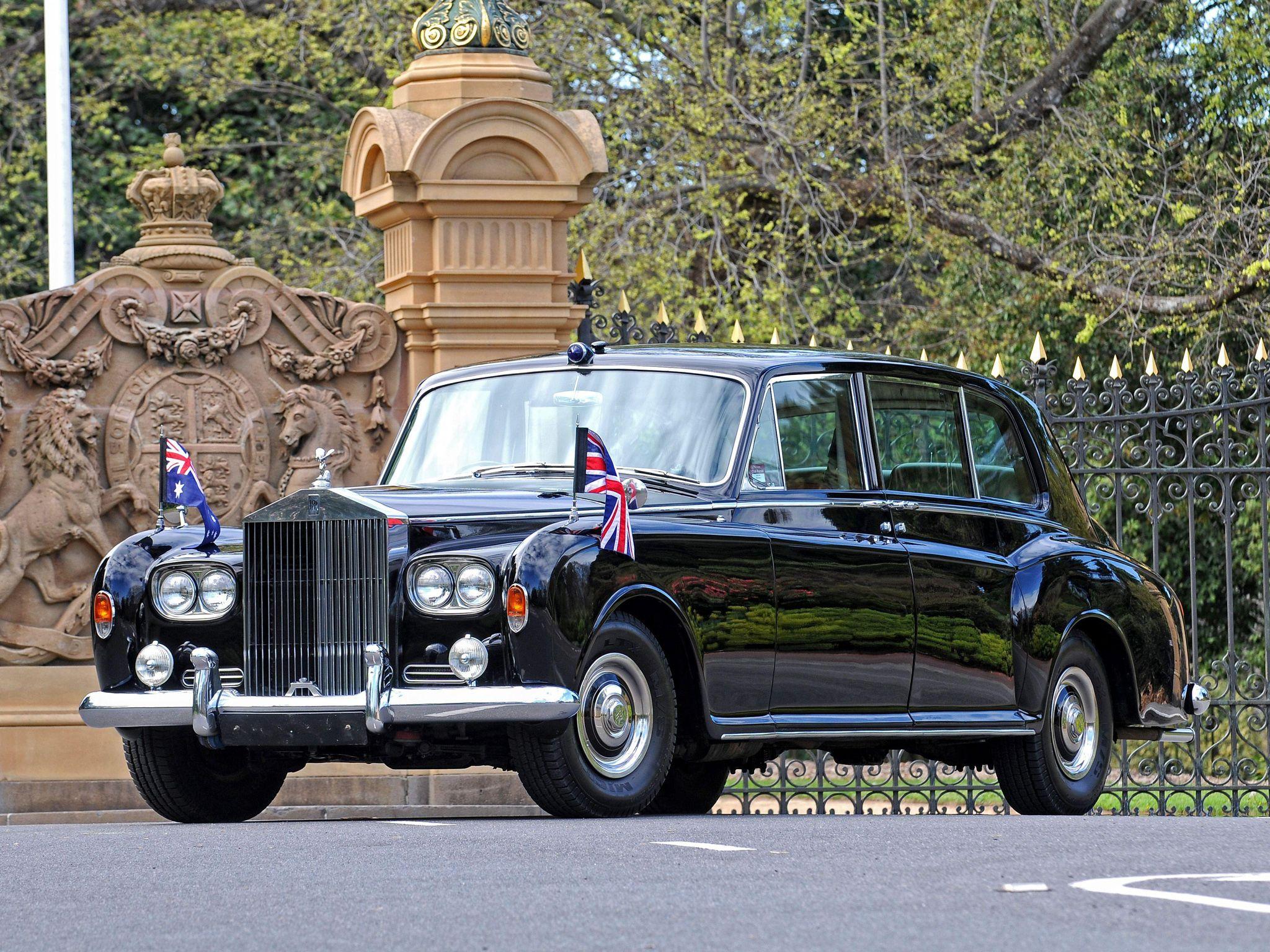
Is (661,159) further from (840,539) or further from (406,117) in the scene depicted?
(840,539)

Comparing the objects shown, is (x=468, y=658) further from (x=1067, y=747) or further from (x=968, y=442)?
(x=1067, y=747)

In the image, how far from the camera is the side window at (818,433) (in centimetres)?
939

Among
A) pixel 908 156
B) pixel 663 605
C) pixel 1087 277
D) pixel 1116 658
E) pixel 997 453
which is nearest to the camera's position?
pixel 663 605

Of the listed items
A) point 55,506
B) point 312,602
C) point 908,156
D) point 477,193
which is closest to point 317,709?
point 312,602

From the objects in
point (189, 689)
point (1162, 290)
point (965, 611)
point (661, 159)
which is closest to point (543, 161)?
point (965, 611)

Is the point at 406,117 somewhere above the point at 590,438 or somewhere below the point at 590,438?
above

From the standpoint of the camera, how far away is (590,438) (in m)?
8.34

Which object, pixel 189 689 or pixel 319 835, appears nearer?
pixel 319 835

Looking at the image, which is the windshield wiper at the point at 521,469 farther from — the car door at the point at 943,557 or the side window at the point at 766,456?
the car door at the point at 943,557

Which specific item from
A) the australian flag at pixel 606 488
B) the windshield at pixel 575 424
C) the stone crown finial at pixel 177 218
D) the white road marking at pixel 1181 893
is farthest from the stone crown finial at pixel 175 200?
the white road marking at pixel 1181 893

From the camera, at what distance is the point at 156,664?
8.62m

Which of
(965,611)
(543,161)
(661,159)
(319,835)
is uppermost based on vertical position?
(661,159)

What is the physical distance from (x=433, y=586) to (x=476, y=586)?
0.18 m

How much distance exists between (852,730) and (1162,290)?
12.3 m
